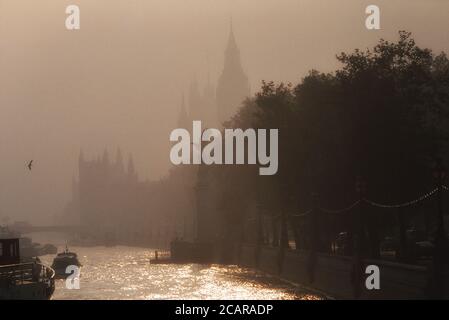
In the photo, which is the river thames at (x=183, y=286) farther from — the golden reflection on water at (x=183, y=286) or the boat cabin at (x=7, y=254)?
the boat cabin at (x=7, y=254)

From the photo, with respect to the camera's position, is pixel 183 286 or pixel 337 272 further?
pixel 183 286

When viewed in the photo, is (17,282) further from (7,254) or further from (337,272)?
(337,272)

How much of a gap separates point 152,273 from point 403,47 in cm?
4774

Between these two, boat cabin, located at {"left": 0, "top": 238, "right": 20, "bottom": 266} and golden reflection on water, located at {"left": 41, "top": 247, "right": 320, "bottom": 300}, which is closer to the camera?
boat cabin, located at {"left": 0, "top": 238, "right": 20, "bottom": 266}

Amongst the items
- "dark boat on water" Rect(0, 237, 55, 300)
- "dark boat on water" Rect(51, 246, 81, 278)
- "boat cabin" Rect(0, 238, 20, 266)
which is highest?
"boat cabin" Rect(0, 238, 20, 266)

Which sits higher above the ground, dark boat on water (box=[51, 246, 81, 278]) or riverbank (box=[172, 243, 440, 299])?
riverbank (box=[172, 243, 440, 299])

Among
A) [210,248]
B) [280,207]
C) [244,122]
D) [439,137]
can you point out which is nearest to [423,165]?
[439,137]

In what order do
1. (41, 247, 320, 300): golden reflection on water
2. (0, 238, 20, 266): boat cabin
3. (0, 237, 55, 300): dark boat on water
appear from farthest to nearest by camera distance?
(41, 247, 320, 300): golden reflection on water < (0, 238, 20, 266): boat cabin < (0, 237, 55, 300): dark boat on water

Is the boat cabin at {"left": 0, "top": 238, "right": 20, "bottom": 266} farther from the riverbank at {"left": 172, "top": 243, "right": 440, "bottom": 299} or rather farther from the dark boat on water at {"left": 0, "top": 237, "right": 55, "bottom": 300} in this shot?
the riverbank at {"left": 172, "top": 243, "right": 440, "bottom": 299}

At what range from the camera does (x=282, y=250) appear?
86875mm

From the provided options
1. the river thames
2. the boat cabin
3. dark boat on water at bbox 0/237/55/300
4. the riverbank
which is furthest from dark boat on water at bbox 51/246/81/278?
the boat cabin

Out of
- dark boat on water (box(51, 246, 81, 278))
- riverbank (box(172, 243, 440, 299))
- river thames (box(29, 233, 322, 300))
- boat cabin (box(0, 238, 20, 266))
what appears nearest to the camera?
riverbank (box(172, 243, 440, 299))

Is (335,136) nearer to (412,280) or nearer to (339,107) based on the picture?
(339,107)

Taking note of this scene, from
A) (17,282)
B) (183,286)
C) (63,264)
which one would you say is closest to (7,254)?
(17,282)
